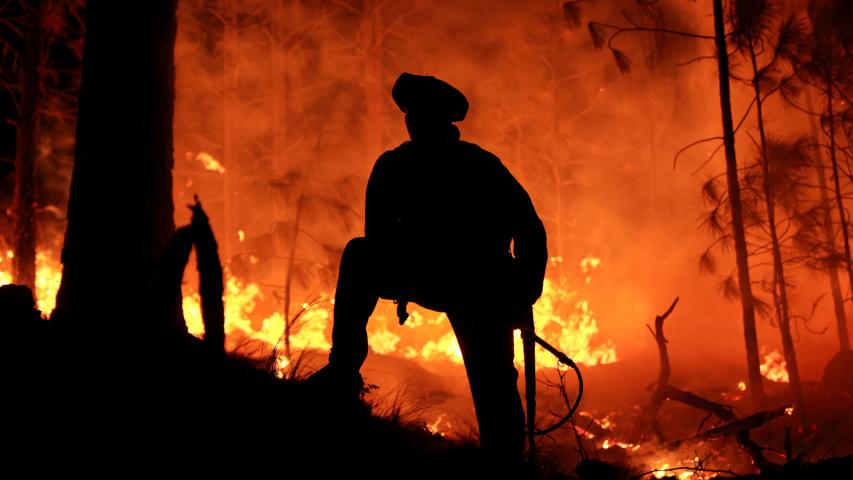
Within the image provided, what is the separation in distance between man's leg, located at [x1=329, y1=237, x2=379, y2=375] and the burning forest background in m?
11.1

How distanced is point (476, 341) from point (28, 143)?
1281cm

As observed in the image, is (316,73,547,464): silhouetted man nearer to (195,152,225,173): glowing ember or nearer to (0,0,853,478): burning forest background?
(0,0,853,478): burning forest background

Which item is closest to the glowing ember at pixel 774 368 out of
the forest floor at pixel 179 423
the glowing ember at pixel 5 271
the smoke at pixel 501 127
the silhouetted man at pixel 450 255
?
the smoke at pixel 501 127

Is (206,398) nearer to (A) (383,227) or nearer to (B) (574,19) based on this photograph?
(A) (383,227)

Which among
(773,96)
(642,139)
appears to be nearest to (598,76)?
(642,139)

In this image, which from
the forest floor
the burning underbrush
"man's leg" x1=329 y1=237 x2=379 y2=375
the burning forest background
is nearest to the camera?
the forest floor

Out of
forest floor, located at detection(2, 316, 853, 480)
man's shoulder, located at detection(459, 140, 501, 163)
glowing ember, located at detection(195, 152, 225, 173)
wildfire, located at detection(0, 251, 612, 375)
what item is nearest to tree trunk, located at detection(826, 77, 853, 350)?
wildfire, located at detection(0, 251, 612, 375)

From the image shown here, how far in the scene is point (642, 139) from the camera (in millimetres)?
24328

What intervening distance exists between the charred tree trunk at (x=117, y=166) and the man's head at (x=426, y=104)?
3.39 meters

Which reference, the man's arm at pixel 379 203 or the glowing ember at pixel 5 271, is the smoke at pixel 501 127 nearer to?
the glowing ember at pixel 5 271

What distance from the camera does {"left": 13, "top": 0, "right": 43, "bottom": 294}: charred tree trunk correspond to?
449 inches

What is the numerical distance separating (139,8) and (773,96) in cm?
2119

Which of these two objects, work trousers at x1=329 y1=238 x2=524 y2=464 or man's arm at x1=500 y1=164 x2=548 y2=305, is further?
man's arm at x1=500 y1=164 x2=548 y2=305

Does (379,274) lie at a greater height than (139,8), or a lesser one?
lesser
